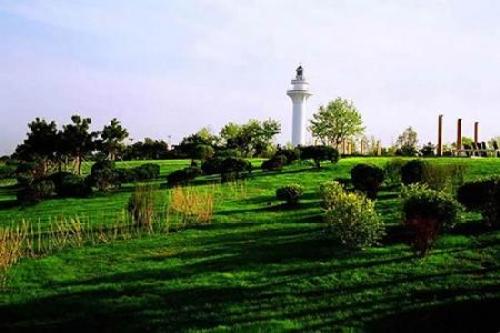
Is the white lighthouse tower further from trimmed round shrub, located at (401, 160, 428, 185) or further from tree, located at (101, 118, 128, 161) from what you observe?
trimmed round shrub, located at (401, 160, 428, 185)

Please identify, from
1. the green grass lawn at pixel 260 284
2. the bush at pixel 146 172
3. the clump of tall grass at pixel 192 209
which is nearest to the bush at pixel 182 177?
the bush at pixel 146 172

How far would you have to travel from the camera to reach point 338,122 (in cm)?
5591

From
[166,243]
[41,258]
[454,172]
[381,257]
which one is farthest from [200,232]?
[454,172]

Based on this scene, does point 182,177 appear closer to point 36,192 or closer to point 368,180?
point 36,192

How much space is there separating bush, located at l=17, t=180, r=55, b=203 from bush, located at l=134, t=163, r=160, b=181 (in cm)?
499

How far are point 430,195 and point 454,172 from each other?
864cm

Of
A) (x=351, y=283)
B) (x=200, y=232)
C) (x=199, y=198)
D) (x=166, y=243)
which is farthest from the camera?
(x=199, y=198)

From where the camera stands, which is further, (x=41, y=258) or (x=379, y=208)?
(x=379, y=208)

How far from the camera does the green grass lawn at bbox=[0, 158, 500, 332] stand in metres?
11.2

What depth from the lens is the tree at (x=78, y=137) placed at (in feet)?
108

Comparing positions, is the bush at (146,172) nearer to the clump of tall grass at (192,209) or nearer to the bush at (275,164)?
the bush at (275,164)

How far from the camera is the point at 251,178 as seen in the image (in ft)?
100

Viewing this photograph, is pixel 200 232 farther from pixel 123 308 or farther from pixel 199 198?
pixel 123 308

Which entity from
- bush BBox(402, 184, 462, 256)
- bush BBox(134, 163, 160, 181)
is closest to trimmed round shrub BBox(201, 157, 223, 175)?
bush BBox(134, 163, 160, 181)
